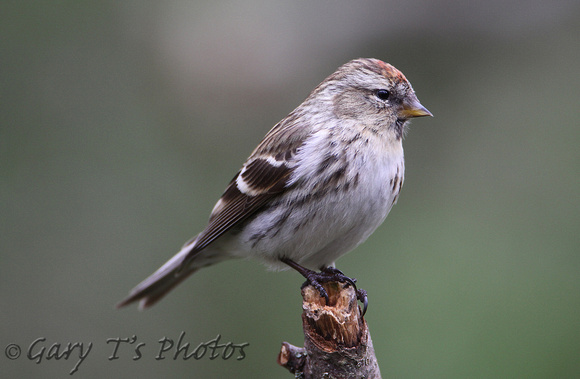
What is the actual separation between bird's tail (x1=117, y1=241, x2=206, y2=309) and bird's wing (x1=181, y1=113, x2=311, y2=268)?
246mm

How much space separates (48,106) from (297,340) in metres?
2.74

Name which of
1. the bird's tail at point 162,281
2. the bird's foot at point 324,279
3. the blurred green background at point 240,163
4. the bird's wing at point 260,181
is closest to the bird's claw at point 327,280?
the bird's foot at point 324,279

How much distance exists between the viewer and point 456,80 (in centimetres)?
564

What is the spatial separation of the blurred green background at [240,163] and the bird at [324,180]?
1131 millimetres

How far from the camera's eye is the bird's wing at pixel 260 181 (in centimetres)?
305

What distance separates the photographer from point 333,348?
2.39 m

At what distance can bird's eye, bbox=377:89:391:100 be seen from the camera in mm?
3135

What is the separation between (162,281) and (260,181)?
949 millimetres

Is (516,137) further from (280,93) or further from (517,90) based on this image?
(280,93)

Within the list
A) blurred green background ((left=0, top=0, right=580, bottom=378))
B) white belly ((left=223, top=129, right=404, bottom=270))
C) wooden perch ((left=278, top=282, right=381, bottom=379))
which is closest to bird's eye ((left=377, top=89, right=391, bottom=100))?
white belly ((left=223, top=129, right=404, bottom=270))

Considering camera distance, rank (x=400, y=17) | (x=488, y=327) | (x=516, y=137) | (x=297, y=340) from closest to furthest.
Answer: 1. (x=488, y=327)
2. (x=297, y=340)
3. (x=516, y=137)
4. (x=400, y=17)

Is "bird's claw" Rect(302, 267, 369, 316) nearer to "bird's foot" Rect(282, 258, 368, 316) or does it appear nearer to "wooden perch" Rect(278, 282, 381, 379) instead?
"bird's foot" Rect(282, 258, 368, 316)

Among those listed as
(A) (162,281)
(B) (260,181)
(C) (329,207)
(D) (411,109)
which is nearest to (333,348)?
(C) (329,207)

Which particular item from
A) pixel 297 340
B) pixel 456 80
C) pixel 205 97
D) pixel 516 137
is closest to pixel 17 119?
pixel 205 97
